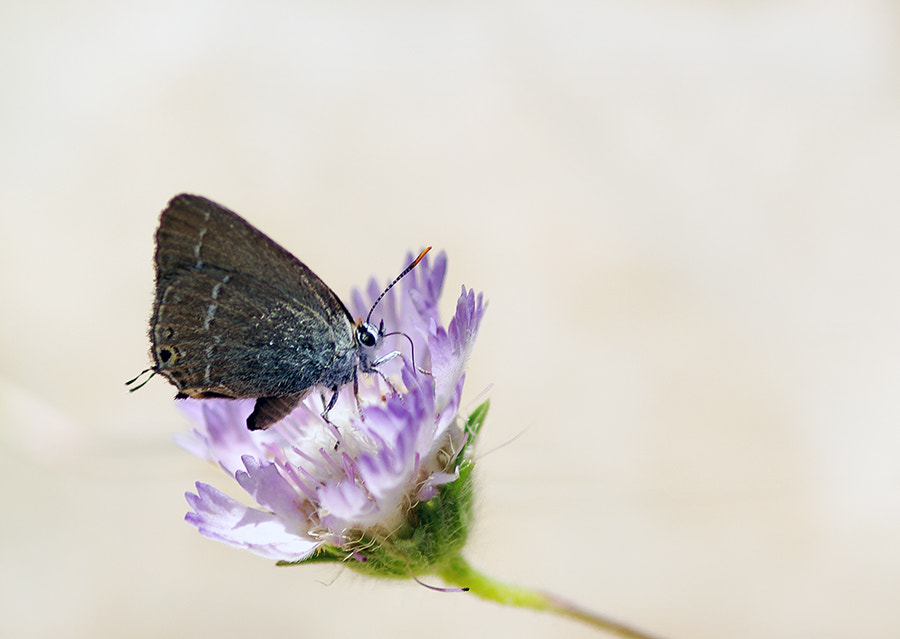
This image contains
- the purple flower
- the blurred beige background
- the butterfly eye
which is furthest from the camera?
the blurred beige background

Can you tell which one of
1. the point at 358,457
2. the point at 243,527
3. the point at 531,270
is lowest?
the point at 243,527

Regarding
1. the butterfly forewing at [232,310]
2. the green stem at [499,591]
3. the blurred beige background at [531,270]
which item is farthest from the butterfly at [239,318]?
the blurred beige background at [531,270]

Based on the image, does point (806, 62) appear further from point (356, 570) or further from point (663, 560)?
point (356, 570)

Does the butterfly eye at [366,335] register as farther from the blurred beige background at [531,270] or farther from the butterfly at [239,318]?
the blurred beige background at [531,270]

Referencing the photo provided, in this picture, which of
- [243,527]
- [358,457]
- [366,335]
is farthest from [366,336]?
[243,527]

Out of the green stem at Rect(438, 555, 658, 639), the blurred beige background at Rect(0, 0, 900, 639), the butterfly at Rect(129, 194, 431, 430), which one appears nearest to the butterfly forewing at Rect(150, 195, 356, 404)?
the butterfly at Rect(129, 194, 431, 430)

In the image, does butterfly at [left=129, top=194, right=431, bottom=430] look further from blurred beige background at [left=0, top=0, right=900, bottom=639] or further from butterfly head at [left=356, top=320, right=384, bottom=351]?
blurred beige background at [left=0, top=0, right=900, bottom=639]

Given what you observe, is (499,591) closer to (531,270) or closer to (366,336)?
(366,336)
